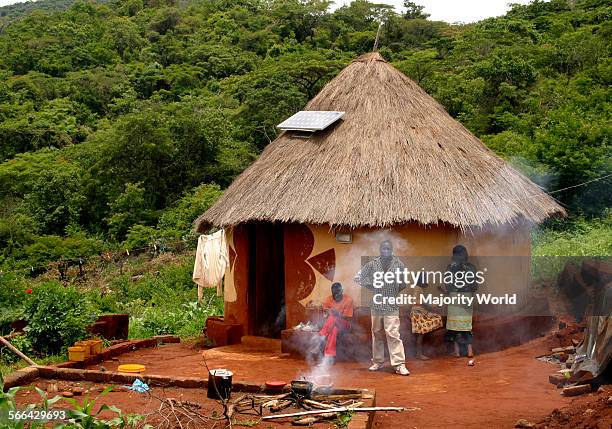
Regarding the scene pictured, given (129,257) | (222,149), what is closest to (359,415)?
(129,257)

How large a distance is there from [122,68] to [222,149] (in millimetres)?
14450

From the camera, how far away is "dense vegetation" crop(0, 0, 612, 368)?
1508cm

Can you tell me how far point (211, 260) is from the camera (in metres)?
10.4

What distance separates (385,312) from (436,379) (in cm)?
89

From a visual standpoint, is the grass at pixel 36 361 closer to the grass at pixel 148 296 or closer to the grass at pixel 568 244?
the grass at pixel 148 296

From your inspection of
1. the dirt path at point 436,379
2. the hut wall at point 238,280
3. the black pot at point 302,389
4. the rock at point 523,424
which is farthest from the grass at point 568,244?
the black pot at point 302,389

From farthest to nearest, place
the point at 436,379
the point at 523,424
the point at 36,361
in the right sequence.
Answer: the point at 36,361, the point at 436,379, the point at 523,424

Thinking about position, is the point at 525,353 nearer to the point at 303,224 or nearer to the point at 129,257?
the point at 303,224

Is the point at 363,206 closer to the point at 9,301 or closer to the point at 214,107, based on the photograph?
the point at 9,301

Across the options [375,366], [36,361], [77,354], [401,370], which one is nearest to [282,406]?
[401,370]

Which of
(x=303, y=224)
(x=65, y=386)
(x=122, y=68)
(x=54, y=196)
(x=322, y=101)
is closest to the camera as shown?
(x=65, y=386)

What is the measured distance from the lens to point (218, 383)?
251 inches

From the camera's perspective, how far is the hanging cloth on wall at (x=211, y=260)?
1029 cm

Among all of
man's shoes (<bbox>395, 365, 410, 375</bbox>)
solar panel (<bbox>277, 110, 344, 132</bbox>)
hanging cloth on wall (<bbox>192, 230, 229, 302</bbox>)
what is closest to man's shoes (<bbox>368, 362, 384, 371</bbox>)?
man's shoes (<bbox>395, 365, 410, 375</bbox>)
